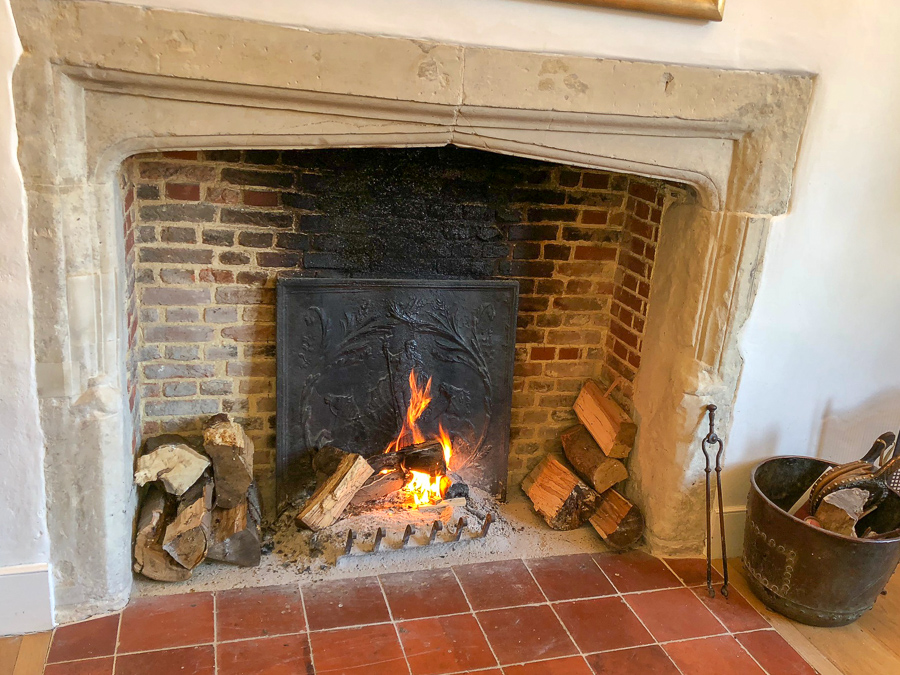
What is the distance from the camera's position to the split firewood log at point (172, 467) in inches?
97.0

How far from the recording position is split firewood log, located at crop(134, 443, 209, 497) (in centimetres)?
246

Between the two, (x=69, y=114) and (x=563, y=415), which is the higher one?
(x=69, y=114)

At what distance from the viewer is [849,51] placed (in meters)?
2.34

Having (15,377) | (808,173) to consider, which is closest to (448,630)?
(15,377)

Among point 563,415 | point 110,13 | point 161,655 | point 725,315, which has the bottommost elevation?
point 161,655

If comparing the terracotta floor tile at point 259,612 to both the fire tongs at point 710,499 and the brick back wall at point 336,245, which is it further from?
the fire tongs at point 710,499

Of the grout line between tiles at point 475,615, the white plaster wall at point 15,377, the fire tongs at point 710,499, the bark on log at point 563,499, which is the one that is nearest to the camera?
the white plaster wall at point 15,377

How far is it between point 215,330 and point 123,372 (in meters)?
0.46

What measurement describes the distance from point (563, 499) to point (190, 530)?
1396 millimetres

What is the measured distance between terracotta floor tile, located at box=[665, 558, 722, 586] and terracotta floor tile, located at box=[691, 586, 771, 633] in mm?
40

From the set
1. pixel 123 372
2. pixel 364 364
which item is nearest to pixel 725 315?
pixel 364 364

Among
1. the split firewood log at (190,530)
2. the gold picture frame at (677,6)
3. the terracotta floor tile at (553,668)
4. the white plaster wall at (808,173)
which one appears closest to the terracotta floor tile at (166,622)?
the split firewood log at (190,530)

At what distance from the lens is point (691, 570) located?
2766mm

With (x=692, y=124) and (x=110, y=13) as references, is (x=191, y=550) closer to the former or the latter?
(x=110, y=13)
